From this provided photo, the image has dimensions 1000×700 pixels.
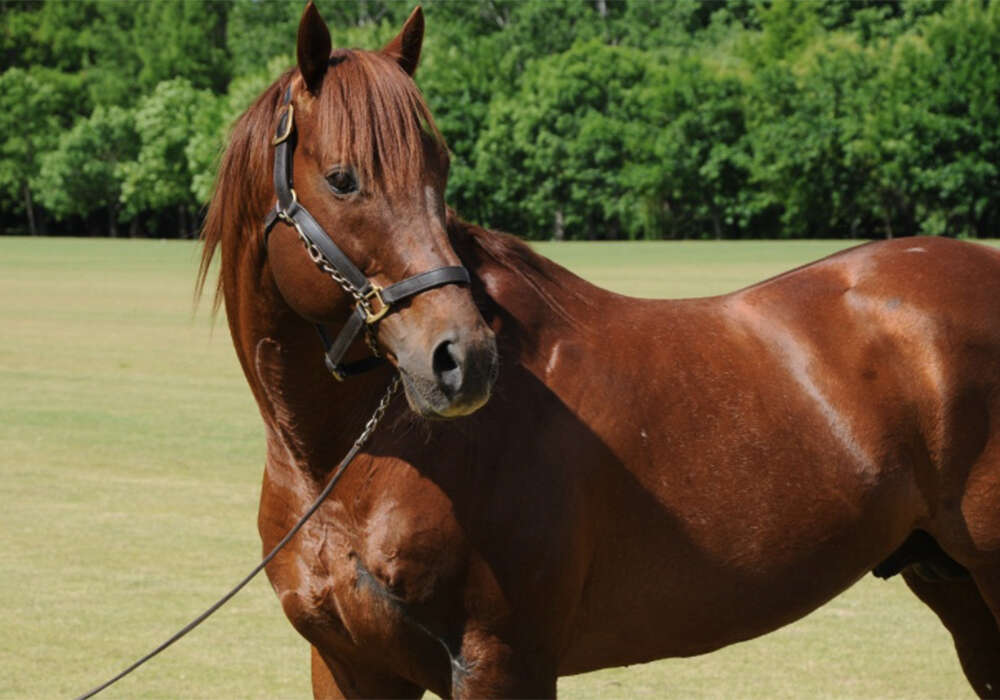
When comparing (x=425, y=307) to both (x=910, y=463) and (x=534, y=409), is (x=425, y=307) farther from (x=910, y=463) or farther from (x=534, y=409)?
(x=910, y=463)

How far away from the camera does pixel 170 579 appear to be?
23.7 feet

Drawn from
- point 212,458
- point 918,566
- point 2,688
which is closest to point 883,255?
point 918,566

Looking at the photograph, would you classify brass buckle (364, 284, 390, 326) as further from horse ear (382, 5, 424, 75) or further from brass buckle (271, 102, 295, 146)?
horse ear (382, 5, 424, 75)

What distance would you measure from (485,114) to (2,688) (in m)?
61.8

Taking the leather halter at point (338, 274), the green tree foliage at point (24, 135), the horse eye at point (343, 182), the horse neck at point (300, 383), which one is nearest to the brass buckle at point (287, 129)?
the leather halter at point (338, 274)

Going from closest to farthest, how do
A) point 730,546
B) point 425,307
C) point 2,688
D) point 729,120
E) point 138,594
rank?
point 425,307, point 730,546, point 2,688, point 138,594, point 729,120

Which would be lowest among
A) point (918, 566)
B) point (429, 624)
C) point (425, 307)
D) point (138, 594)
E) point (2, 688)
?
point (138, 594)

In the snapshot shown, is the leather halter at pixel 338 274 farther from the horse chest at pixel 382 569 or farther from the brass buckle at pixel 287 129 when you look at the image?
the horse chest at pixel 382 569

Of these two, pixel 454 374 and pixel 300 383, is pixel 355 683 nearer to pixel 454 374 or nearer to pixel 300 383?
pixel 300 383

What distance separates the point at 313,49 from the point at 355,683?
1.56 meters

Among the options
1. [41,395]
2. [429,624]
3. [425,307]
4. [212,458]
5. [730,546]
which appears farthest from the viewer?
[41,395]

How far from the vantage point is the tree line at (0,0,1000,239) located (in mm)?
56469

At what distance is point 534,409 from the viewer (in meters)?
3.13

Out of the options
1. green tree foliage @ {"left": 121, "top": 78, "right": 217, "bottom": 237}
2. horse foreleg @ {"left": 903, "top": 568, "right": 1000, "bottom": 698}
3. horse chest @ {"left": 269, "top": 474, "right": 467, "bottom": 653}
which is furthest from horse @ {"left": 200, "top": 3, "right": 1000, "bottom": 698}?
green tree foliage @ {"left": 121, "top": 78, "right": 217, "bottom": 237}
